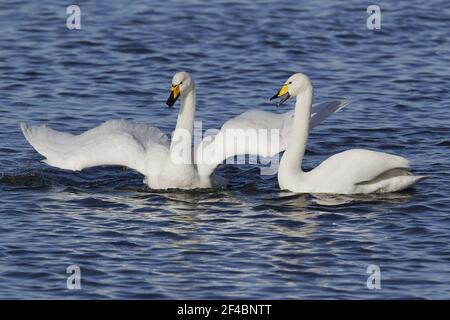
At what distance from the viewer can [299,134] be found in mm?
13250

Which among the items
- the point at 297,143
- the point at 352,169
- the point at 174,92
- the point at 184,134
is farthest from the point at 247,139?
the point at 352,169

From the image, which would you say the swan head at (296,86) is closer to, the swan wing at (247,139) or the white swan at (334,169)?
the white swan at (334,169)

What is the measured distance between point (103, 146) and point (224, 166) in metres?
1.77

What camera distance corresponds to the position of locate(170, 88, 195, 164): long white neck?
1308 centimetres

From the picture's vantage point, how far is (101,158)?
43.3 feet

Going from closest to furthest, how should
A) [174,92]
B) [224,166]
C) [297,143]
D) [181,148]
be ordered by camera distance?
[174,92], [181,148], [297,143], [224,166]

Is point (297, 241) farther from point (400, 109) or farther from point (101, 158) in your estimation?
point (400, 109)

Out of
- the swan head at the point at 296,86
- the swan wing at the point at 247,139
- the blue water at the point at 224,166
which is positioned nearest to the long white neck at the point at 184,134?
the swan wing at the point at 247,139

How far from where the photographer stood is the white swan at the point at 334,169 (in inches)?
503

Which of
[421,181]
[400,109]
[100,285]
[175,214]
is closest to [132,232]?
[175,214]

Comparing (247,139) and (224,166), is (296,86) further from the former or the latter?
(224,166)

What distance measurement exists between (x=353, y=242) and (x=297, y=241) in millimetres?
515

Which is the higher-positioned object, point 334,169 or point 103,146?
point 103,146

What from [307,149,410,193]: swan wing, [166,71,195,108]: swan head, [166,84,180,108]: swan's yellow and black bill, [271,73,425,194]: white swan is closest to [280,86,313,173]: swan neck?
[271,73,425,194]: white swan
